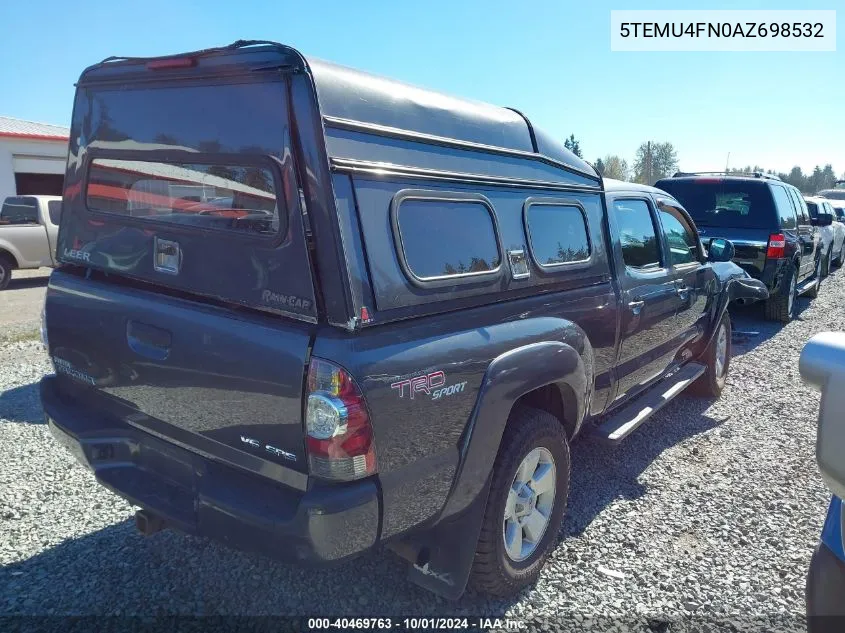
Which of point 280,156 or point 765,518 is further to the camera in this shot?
point 765,518

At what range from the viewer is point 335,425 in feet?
6.54

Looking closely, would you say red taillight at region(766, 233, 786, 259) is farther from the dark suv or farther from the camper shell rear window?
the camper shell rear window

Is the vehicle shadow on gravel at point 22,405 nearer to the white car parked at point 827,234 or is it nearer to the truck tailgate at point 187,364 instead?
the truck tailgate at point 187,364

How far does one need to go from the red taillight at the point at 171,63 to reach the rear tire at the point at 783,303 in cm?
896

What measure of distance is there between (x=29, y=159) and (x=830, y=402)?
82.4 feet

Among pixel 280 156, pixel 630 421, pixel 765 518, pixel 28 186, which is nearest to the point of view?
pixel 280 156

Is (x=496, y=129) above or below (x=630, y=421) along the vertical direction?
above

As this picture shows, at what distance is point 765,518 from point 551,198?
2.33 meters

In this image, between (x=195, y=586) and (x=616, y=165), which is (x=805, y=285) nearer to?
(x=195, y=586)

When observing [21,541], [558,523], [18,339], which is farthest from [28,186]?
[558,523]

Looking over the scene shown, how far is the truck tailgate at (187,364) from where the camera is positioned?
2.09 m

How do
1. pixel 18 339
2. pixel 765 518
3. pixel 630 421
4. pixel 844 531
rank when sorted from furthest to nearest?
pixel 18 339 < pixel 630 421 < pixel 765 518 < pixel 844 531

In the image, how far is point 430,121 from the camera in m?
2.59

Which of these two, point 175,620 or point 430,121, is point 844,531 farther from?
point 175,620
